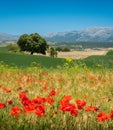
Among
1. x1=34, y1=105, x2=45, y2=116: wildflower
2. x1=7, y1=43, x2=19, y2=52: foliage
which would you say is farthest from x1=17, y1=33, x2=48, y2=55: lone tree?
x1=34, y1=105, x2=45, y2=116: wildflower

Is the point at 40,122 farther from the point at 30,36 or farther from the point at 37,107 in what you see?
the point at 30,36

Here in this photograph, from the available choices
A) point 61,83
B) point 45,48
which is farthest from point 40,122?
point 45,48

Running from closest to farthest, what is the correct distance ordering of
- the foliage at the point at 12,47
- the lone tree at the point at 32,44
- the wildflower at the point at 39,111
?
the wildflower at the point at 39,111 < the foliage at the point at 12,47 < the lone tree at the point at 32,44

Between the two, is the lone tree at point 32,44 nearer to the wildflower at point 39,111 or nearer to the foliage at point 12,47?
the foliage at point 12,47

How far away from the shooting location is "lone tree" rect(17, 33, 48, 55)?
106m

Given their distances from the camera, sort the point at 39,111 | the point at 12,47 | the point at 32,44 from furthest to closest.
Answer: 1. the point at 32,44
2. the point at 12,47
3. the point at 39,111

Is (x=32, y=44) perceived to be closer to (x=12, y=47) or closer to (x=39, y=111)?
(x=12, y=47)

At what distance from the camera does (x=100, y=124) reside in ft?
15.0

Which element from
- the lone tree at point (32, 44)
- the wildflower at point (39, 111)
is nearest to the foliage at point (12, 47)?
the lone tree at point (32, 44)

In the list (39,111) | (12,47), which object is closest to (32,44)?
(12,47)

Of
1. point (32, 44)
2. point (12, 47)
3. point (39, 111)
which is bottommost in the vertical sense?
point (12, 47)

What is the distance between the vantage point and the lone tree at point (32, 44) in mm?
106144

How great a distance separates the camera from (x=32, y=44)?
106 m

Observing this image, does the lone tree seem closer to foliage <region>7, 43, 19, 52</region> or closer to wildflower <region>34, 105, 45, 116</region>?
foliage <region>7, 43, 19, 52</region>
